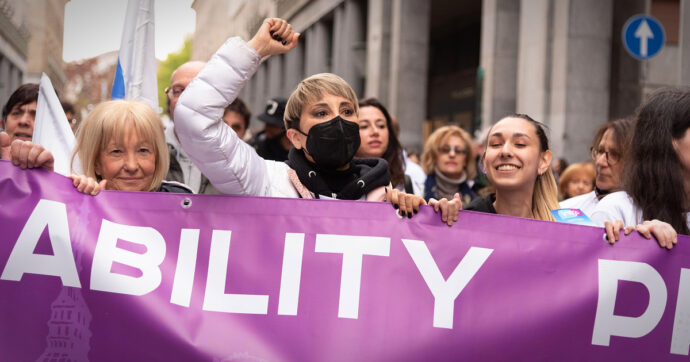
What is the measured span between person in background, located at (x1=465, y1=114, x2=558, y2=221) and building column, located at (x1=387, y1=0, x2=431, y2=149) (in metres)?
18.9

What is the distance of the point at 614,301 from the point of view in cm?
307

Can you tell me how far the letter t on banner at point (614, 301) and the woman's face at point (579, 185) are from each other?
14.1 ft

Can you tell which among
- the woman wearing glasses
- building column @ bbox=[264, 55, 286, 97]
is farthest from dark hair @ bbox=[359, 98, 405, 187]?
the woman wearing glasses

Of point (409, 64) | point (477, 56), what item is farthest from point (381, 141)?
point (477, 56)

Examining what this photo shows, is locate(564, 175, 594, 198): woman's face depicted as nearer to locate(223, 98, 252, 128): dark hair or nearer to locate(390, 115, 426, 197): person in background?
locate(390, 115, 426, 197): person in background

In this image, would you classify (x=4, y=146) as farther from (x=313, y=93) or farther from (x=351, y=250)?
(x=351, y=250)

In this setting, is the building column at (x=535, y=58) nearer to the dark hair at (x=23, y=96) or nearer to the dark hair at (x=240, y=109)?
the dark hair at (x=240, y=109)

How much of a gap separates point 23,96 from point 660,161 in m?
3.26

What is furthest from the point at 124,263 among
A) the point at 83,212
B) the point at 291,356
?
the point at 291,356

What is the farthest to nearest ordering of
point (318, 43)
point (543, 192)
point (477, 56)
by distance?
point (477, 56), point (318, 43), point (543, 192)

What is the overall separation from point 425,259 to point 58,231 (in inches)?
55.5

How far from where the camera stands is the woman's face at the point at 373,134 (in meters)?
5.66

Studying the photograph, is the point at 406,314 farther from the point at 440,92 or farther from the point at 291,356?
the point at 440,92

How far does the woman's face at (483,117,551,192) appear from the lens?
12.1ft
